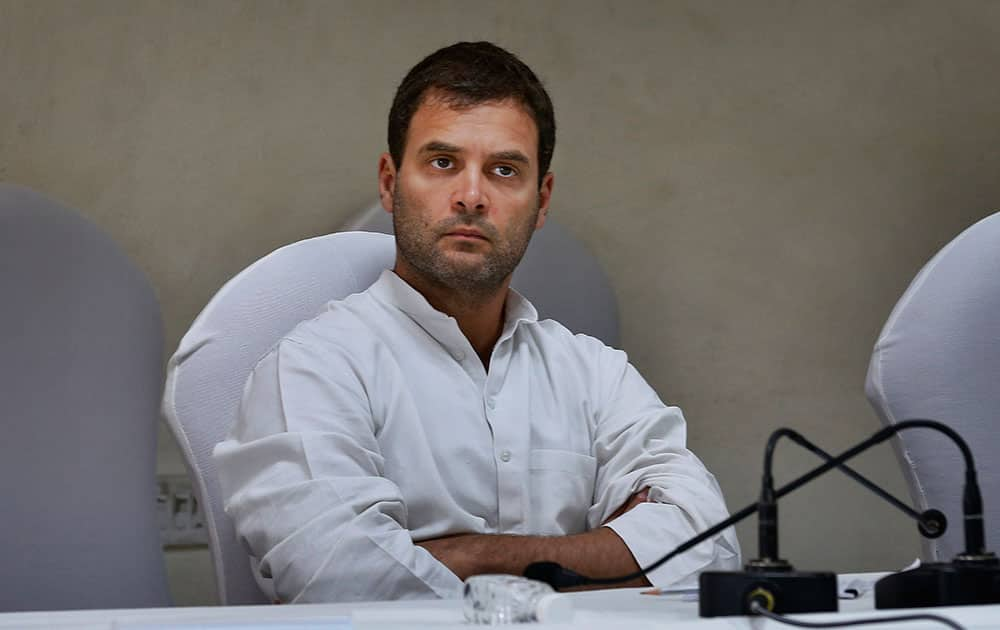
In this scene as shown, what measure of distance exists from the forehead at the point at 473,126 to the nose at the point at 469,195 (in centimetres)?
4

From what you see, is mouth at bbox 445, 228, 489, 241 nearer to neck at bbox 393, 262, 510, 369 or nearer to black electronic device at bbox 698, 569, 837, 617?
neck at bbox 393, 262, 510, 369

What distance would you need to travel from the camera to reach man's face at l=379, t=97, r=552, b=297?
170 cm

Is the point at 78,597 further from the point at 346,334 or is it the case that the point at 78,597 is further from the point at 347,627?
the point at 347,627

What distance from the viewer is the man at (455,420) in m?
1.40

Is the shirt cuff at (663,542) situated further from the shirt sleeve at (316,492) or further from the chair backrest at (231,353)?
the chair backrest at (231,353)

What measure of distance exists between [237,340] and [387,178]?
35 cm

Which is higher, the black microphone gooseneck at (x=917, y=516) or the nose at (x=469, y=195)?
the nose at (x=469, y=195)

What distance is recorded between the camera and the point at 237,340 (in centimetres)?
163

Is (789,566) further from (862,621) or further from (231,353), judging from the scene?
(231,353)

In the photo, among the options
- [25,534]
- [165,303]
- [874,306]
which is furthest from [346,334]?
[874,306]

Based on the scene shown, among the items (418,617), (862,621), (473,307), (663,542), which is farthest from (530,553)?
(862,621)

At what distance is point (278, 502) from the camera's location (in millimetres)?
1399

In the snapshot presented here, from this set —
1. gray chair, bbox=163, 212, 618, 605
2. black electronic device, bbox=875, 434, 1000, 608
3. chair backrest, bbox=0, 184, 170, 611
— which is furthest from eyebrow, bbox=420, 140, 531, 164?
black electronic device, bbox=875, 434, 1000, 608

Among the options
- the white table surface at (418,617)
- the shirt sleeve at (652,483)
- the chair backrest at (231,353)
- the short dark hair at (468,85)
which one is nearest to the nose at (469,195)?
the short dark hair at (468,85)
